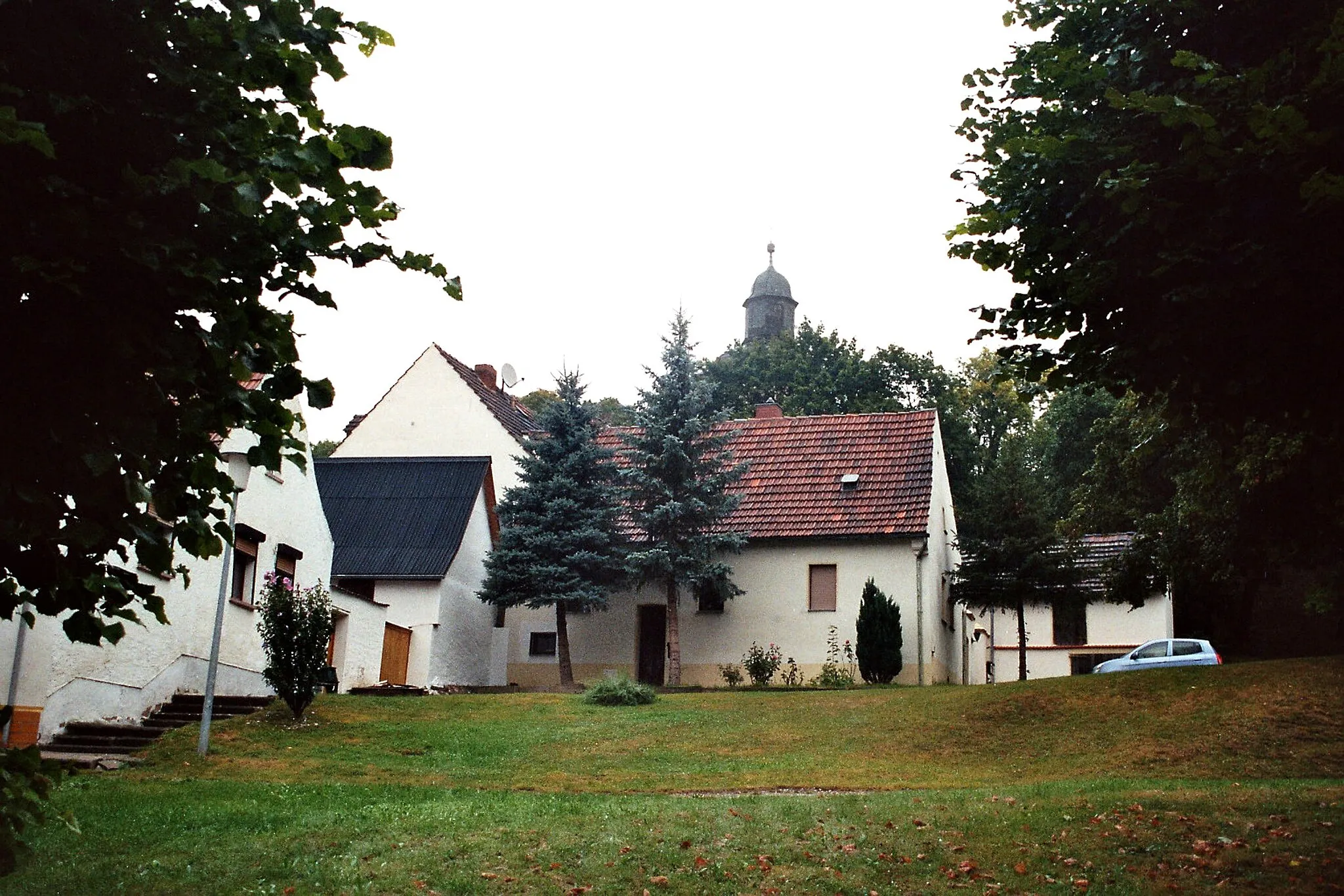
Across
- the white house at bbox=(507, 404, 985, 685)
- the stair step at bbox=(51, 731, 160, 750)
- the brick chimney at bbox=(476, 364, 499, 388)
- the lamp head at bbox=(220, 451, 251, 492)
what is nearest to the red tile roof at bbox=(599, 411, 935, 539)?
the white house at bbox=(507, 404, 985, 685)

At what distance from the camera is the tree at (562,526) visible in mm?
Result: 32125

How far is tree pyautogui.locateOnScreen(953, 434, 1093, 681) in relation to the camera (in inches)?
1328

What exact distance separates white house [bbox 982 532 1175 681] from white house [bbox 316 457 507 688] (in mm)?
17563

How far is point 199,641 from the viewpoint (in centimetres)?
2339

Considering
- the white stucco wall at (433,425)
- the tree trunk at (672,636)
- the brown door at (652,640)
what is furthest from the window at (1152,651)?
the white stucco wall at (433,425)

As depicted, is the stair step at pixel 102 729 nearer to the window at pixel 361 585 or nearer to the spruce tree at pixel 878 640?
the window at pixel 361 585

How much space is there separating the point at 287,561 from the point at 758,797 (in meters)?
14.6

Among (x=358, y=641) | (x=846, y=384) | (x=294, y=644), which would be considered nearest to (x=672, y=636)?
(x=358, y=641)

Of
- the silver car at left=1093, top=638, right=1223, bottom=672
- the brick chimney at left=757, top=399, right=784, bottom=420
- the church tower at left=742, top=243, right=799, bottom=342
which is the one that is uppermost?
the church tower at left=742, top=243, right=799, bottom=342

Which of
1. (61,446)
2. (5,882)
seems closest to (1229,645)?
(5,882)

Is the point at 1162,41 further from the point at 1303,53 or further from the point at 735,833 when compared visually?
the point at 735,833

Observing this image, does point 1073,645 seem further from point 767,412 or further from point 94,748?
point 94,748

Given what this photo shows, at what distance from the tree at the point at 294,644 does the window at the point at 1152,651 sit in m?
18.1

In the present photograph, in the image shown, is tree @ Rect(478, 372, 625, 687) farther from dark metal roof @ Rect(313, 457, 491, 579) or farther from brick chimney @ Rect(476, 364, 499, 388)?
brick chimney @ Rect(476, 364, 499, 388)
